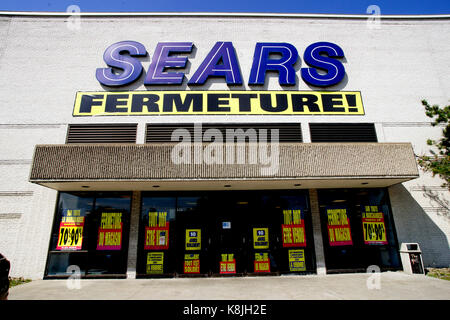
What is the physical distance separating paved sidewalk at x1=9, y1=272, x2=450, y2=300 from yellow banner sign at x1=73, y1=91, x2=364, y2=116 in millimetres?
7349

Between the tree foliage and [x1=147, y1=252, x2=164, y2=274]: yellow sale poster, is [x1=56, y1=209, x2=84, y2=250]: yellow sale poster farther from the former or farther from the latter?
the tree foliage

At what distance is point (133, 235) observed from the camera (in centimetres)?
986

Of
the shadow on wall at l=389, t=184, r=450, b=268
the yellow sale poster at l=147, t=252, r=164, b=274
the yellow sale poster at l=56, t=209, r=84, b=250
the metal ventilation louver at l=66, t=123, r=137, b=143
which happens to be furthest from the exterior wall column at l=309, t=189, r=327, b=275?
the yellow sale poster at l=56, t=209, r=84, b=250

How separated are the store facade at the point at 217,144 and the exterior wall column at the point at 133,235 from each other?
0.04 m

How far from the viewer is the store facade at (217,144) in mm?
8992

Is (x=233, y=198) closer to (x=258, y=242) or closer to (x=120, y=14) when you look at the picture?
(x=258, y=242)

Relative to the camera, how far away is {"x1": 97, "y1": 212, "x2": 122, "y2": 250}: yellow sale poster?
9.70 m

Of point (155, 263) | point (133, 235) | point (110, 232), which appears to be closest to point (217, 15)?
point (133, 235)

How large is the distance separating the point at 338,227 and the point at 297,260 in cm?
231

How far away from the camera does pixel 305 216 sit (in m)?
10.3

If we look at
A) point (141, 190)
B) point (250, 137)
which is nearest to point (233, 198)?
point (250, 137)

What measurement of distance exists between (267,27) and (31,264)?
16.0 m

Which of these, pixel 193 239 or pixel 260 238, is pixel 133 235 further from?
pixel 260 238

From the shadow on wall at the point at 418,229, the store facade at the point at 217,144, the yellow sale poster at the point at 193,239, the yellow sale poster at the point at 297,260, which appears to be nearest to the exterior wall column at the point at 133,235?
the store facade at the point at 217,144
